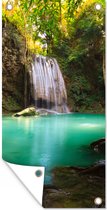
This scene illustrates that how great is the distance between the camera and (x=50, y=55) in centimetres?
182

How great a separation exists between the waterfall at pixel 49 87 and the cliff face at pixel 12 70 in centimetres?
8

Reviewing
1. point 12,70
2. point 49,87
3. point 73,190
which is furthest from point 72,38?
point 73,190

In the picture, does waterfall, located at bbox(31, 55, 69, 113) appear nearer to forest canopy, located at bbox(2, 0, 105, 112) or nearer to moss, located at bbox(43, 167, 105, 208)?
forest canopy, located at bbox(2, 0, 105, 112)

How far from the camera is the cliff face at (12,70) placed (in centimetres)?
189

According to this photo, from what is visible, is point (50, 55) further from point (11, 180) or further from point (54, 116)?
point (11, 180)

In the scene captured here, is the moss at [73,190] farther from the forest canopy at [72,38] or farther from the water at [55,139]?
the forest canopy at [72,38]

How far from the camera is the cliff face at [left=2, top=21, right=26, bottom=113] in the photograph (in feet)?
6.19

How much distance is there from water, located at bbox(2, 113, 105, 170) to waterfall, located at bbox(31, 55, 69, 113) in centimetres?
5

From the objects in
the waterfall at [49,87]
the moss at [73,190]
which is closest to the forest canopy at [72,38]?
the waterfall at [49,87]

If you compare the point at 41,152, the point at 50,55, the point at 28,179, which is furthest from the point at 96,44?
the point at 28,179

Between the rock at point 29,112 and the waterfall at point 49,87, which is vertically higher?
the waterfall at point 49,87

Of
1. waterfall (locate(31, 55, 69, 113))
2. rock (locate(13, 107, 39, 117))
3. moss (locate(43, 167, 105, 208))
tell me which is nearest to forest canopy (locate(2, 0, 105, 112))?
waterfall (locate(31, 55, 69, 113))

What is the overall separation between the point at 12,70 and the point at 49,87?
0.70 ft

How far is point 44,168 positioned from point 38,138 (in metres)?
0.14
